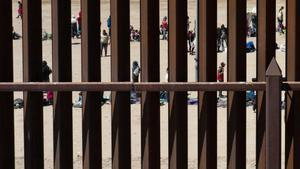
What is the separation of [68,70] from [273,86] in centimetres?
100

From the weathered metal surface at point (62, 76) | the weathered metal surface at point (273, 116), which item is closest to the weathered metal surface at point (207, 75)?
the weathered metal surface at point (273, 116)

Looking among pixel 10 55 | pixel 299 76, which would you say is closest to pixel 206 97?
pixel 299 76

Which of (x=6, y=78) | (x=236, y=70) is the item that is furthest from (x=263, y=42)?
(x=6, y=78)

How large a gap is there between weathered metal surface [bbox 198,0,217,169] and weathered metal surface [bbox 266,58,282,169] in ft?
1.11

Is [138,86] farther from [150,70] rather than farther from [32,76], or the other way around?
[32,76]

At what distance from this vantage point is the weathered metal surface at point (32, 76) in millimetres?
3814

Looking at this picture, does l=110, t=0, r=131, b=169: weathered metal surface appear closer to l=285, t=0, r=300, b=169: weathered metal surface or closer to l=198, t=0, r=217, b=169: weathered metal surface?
l=198, t=0, r=217, b=169: weathered metal surface

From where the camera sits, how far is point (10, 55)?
3.86 metres

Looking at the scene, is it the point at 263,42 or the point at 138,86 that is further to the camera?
the point at 263,42

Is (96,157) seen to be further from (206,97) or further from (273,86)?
(273,86)

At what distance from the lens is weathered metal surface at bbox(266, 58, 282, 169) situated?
11.6 feet

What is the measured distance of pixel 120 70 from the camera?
3801 millimetres

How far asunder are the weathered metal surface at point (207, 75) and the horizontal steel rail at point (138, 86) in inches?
6.8

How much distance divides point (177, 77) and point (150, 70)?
135mm
